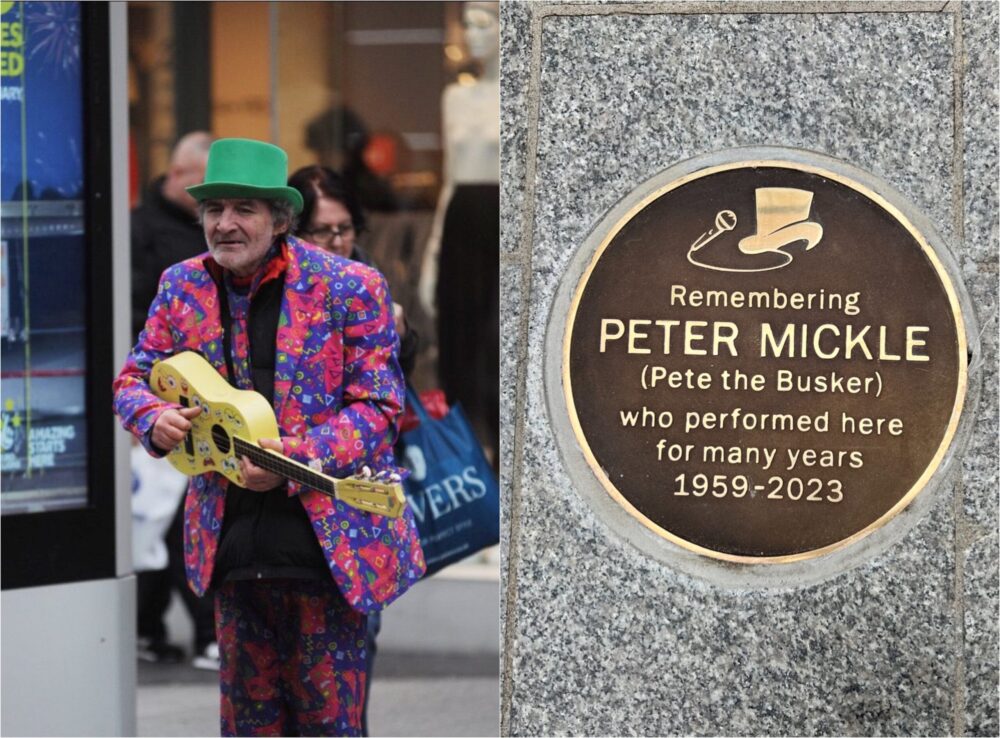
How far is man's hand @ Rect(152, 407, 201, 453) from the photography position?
4066mm

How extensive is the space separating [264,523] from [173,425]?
333 millimetres

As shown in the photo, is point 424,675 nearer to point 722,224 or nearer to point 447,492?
point 447,492

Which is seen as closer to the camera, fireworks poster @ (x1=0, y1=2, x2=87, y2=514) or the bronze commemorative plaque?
the bronze commemorative plaque

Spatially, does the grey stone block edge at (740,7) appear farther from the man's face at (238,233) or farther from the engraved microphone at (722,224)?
the man's face at (238,233)

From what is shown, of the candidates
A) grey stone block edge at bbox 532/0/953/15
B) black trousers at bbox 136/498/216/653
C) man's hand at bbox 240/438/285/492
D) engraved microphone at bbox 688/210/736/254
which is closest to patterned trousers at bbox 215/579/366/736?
man's hand at bbox 240/438/285/492

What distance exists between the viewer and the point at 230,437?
403 centimetres

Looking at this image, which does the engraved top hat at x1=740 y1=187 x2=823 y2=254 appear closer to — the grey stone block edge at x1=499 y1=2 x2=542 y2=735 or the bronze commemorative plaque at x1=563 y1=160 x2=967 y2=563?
the bronze commemorative plaque at x1=563 y1=160 x2=967 y2=563

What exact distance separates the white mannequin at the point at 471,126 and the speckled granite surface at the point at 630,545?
12.7ft

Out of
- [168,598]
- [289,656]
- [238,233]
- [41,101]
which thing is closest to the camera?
[238,233]

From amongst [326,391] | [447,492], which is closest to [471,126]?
[447,492]

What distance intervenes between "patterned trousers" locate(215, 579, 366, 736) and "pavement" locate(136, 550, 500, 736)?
1650 mm

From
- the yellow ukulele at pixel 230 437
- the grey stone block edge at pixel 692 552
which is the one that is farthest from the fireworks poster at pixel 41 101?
the grey stone block edge at pixel 692 552

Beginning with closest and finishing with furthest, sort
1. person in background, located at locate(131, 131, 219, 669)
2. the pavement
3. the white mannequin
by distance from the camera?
the pavement, person in background, located at locate(131, 131, 219, 669), the white mannequin

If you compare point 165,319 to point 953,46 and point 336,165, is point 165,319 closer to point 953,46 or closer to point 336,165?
point 953,46
